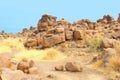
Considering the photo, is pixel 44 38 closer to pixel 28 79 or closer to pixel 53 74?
pixel 53 74

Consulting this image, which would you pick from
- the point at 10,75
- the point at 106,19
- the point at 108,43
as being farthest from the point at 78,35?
the point at 106,19

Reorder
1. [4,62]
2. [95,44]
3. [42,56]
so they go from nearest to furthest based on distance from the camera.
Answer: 1. [4,62]
2. [42,56]
3. [95,44]

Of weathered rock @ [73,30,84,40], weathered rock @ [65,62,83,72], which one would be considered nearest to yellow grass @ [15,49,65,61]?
weathered rock @ [65,62,83,72]

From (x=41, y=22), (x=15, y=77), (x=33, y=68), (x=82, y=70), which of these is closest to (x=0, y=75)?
(x=15, y=77)

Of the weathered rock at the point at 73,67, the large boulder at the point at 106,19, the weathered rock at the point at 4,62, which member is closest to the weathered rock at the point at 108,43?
the weathered rock at the point at 73,67

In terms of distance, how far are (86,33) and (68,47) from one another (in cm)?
390

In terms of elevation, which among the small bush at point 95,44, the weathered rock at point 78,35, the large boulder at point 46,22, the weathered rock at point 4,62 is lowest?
the weathered rock at point 4,62

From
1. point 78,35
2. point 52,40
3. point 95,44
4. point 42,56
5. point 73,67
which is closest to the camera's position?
point 73,67

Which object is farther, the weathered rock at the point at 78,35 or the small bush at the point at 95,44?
the weathered rock at the point at 78,35

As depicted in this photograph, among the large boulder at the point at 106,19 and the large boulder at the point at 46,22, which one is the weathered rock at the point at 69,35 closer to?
the large boulder at the point at 46,22

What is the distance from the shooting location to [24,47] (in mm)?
30078

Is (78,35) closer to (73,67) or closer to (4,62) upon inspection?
(73,67)

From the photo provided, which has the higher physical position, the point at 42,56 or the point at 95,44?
the point at 95,44

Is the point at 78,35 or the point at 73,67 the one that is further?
the point at 78,35
